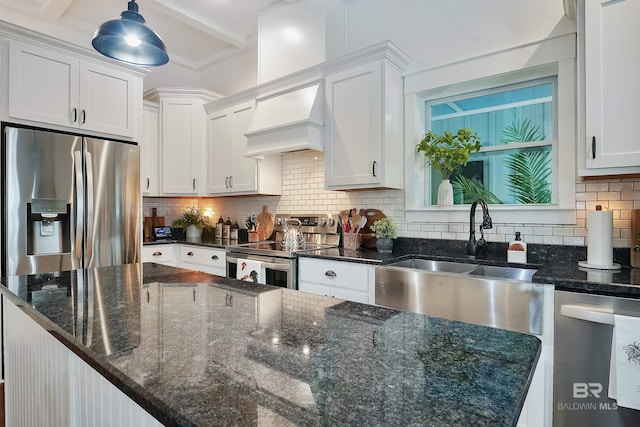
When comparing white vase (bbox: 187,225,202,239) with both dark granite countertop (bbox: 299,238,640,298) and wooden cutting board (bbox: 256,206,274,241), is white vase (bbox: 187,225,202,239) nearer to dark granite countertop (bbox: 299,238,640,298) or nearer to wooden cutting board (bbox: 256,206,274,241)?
wooden cutting board (bbox: 256,206,274,241)

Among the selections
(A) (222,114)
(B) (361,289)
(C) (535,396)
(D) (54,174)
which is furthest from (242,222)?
(C) (535,396)

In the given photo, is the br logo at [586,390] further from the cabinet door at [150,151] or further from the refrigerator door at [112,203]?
the cabinet door at [150,151]

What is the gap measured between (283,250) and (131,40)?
1.82 metres

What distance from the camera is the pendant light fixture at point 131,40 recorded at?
1.67 meters

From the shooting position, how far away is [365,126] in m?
2.81

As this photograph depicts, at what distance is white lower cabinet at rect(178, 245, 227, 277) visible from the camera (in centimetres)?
345

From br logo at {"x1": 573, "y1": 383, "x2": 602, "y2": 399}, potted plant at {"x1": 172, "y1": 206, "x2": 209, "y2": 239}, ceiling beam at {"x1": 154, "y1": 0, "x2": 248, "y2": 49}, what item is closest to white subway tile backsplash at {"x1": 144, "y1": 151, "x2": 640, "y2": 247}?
potted plant at {"x1": 172, "y1": 206, "x2": 209, "y2": 239}

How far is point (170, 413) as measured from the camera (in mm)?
503

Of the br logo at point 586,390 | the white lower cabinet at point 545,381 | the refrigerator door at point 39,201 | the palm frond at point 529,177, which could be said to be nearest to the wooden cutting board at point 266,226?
the refrigerator door at point 39,201

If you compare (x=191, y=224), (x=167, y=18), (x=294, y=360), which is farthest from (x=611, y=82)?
(x=191, y=224)

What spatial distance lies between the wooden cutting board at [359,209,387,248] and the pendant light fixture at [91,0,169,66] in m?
1.92

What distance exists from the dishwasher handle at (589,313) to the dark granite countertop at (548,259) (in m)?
0.07

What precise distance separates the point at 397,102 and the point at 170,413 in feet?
9.12

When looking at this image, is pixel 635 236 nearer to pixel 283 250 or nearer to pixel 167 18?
pixel 283 250
